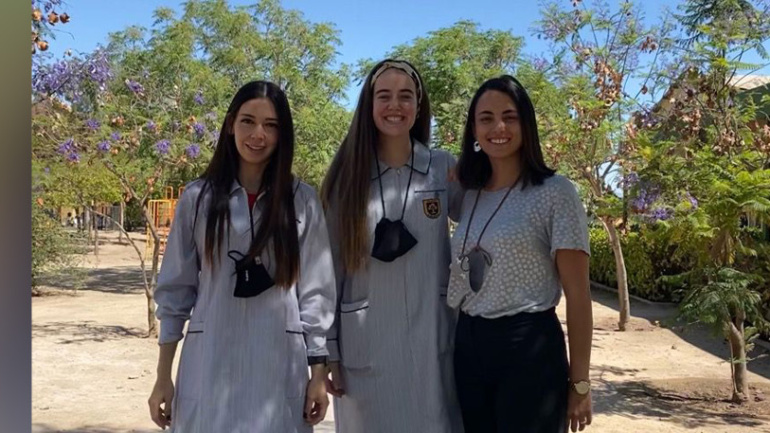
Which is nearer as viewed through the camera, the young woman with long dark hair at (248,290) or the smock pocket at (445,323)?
the young woman with long dark hair at (248,290)

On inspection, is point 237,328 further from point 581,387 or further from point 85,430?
point 85,430

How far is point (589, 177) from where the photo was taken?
9.11 m

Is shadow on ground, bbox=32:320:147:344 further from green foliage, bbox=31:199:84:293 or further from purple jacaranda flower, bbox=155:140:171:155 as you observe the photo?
green foliage, bbox=31:199:84:293

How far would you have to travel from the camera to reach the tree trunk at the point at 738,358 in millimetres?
5993

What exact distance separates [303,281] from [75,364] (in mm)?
6342

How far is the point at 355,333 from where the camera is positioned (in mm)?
2367

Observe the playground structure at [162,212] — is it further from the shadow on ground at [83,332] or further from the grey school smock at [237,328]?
the grey school smock at [237,328]

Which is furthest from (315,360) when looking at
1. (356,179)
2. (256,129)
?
(256,129)

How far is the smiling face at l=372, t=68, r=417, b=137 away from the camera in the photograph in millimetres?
2387

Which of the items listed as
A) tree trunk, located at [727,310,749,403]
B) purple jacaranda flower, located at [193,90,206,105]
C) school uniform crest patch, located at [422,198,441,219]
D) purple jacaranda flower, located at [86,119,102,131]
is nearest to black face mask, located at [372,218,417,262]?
school uniform crest patch, located at [422,198,441,219]

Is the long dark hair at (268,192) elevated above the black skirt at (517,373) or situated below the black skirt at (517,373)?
above

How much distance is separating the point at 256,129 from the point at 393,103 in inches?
18.7

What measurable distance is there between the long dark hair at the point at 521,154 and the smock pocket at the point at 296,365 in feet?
2.47

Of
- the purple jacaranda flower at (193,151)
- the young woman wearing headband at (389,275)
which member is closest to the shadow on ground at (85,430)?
the young woman wearing headband at (389,275)
